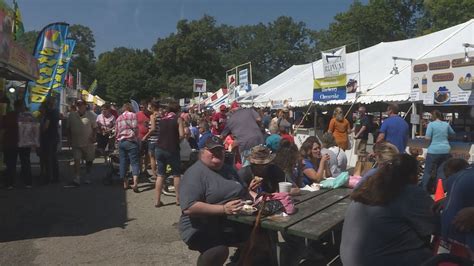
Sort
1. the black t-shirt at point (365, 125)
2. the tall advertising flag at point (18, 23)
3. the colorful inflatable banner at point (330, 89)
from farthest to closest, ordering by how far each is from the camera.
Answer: the colorful inflatable banner at point (330, 89), the black t-shirt at point (365, 125), the tall advertising flag at point (18, 23)

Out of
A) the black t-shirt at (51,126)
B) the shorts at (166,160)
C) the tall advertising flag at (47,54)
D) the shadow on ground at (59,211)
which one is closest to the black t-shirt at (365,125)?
the shorts at (166,160)

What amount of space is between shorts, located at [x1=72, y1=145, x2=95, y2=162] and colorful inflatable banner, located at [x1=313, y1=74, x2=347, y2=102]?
7.07 metres

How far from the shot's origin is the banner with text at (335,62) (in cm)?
1268

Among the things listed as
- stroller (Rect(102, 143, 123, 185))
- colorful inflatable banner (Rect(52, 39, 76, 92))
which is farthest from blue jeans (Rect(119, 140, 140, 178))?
colorful inflatable banner (Rect(52, 39, 76, 92))

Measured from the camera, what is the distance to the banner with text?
12.7 m

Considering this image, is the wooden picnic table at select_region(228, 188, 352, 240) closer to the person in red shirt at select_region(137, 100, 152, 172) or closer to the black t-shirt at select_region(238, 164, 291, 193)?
the black t-shirt at select_region(238, 164, 291, 193)

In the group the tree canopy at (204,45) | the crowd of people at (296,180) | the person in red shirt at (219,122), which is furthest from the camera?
the tree canopy at (204,45)

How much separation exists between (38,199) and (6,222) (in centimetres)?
157

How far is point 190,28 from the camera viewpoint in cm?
6956

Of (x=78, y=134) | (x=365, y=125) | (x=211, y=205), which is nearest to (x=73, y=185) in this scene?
(x=78, y=134)

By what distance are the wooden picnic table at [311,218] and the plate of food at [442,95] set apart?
6.39 meters

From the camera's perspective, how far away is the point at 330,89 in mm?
13500

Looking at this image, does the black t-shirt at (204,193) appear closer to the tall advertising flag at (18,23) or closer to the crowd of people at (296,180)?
the crowd of people at (296,180)

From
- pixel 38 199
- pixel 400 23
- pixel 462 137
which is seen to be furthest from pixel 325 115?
pixel 400 23
